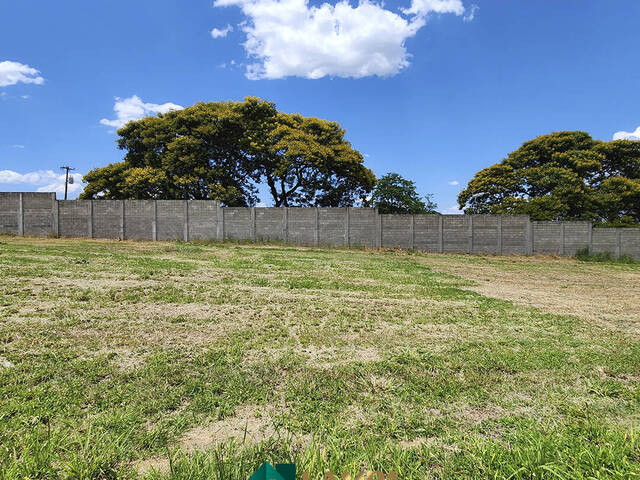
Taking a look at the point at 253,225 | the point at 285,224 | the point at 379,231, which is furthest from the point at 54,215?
the point at 379,231

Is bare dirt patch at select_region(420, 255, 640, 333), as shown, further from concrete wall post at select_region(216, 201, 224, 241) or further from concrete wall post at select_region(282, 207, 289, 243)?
concrete wall post at select_region(216, 201, 224, 241)

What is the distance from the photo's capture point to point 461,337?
3701mm

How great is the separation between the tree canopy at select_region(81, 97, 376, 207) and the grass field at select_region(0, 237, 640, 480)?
57.9 ft

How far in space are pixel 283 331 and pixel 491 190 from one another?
981 inches

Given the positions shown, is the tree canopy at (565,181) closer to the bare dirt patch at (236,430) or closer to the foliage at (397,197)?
the foliage at (397,197)

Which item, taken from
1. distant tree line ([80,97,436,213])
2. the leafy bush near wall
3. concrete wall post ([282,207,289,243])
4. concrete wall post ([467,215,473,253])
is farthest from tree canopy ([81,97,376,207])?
the leafy bush near wall

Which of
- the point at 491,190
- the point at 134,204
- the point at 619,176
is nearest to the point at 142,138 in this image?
the point at 134,204

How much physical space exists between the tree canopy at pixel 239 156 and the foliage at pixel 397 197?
107 centimetres

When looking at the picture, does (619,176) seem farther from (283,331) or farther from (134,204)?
(134,204)

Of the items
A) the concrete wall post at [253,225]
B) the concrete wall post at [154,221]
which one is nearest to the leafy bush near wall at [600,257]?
the concrete wall post at [253,225]

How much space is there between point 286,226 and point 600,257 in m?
16.3

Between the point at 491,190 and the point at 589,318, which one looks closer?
the point at 589,318

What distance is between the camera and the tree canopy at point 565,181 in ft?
71.2

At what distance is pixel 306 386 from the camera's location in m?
2.48
